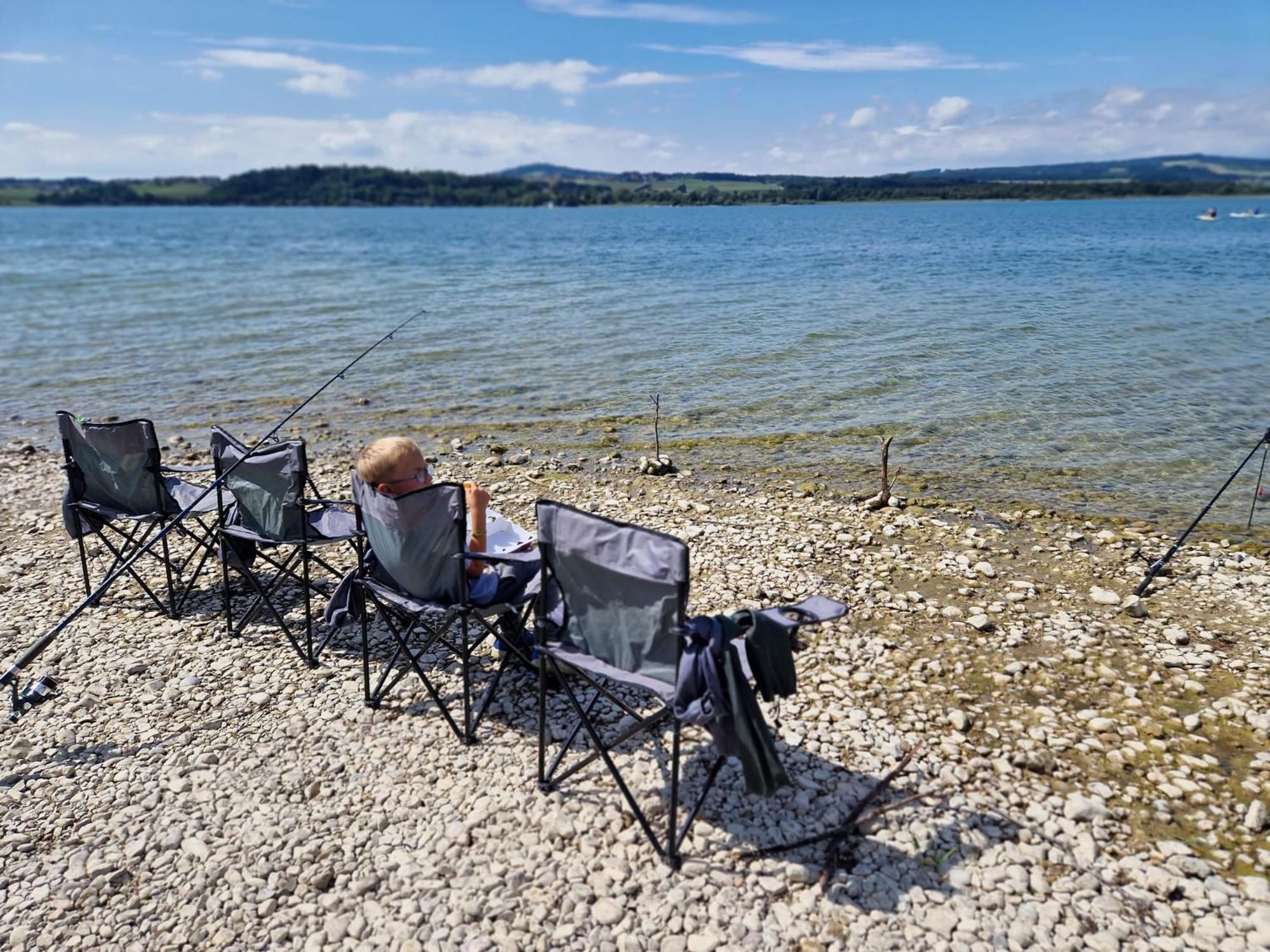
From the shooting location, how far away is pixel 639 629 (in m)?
4.39

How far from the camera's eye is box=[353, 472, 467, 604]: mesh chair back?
16.4 ft

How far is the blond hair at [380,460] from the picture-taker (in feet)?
17.9

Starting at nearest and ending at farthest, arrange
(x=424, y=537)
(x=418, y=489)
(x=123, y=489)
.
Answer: (x=424, y=537), (x=418, y=489), (x=123, y=489)

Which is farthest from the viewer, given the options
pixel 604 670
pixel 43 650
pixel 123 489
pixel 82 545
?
pixel 82 545

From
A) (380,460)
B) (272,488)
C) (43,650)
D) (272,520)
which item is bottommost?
(43,650)

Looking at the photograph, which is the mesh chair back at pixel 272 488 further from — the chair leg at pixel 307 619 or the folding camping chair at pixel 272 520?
the chair leg at pixel 307 619

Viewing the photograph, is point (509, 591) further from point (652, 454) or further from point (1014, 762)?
point (652, 454)

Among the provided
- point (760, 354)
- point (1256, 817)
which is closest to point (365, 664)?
point (1256, 817)

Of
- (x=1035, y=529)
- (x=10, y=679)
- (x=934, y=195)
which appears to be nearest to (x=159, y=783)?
(x=10, y=679)

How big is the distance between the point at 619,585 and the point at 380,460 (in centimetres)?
197

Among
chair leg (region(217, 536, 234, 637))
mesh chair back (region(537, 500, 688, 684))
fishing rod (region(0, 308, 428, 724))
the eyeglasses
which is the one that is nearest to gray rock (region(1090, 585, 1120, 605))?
mesh chair back (region(537, 500, 688, 684))

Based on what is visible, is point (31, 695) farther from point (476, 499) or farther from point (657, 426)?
point (657, 426)

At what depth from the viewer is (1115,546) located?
8258mm

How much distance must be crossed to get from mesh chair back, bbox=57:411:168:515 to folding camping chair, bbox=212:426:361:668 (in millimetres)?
469
